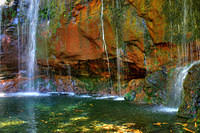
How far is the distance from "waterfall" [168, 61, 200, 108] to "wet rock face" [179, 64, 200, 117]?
5.45 ft

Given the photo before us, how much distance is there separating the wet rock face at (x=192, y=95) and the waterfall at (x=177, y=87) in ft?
5.45

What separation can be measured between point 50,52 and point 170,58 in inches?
295

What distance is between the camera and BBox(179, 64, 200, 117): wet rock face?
18.0 feet

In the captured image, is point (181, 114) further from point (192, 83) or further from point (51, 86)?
point (51, 86)

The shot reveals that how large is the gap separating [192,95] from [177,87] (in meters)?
2.23

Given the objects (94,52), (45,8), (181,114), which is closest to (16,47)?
(45,8)

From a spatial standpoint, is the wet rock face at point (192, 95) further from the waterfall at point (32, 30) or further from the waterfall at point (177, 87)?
the waterfall at point (32, 30)

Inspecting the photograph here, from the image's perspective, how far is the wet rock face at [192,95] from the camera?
18.0ft

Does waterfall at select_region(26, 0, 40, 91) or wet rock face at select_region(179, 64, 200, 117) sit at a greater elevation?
waterfall at select_region(26, 0, 40, 91)

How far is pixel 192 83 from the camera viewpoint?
228 inches

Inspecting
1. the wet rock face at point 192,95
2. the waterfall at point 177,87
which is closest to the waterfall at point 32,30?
the waterfall at point 177,87

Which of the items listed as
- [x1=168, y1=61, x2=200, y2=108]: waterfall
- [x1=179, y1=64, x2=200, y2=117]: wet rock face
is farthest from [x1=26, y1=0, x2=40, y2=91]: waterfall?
[x1=179, y1=64, x2=200, y2=117]: wet rock face

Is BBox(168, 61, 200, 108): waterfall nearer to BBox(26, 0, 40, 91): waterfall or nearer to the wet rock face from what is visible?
the wet rock face

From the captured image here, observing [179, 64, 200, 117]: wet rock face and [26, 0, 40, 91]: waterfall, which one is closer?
[179, 64, 200, 117]: wet rock face
